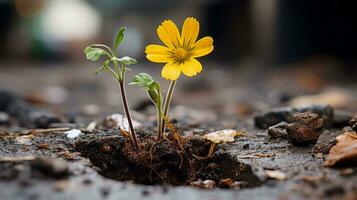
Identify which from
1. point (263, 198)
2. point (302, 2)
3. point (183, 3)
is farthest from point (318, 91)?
point (183, 3)

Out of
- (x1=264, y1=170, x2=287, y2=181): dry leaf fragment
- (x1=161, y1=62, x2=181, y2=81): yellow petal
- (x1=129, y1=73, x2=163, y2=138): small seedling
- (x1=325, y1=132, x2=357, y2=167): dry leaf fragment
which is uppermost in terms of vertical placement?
(x1=161, y1=62, x2=181, y2=81): yellow petal

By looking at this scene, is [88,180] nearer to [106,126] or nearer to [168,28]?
[168,28]

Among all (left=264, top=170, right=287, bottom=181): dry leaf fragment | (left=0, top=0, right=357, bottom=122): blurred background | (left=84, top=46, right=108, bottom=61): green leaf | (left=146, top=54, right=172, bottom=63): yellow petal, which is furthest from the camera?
(left=0, top=0, right=357, bottom=122): blurred background

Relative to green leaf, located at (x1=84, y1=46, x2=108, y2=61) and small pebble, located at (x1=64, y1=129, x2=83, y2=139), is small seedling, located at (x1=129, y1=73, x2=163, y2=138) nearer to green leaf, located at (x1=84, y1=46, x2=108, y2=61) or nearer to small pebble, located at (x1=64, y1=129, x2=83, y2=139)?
green leaf, located at (x1=84, y1=46, x2=108, y2=61)

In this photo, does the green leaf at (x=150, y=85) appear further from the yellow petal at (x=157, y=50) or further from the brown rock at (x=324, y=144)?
the brown rock at (x=324, y=144)

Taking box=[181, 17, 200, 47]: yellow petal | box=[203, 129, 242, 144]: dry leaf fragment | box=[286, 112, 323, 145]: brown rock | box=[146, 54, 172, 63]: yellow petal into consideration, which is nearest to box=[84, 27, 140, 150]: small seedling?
box=[146, 54, 172, 63]: yellow petal

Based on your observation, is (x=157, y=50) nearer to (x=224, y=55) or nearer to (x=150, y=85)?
(x=150, y=85)

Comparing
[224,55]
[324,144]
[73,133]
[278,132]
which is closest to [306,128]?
[324,144]
